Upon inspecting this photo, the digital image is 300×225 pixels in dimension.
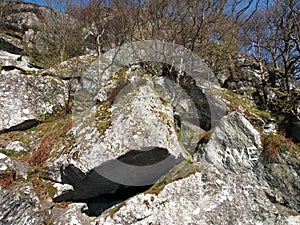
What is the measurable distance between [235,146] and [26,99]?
9.02m

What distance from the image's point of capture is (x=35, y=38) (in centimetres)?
2323

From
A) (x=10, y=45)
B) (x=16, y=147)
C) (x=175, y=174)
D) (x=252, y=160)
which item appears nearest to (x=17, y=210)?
(x=16, y=147)

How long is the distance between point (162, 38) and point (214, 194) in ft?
28.2

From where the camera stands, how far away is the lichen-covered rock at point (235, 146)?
884 centimetres

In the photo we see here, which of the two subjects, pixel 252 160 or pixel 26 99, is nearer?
pixel 252 160

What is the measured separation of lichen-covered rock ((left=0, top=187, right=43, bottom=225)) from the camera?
514cm

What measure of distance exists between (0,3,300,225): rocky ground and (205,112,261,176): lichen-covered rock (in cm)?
4

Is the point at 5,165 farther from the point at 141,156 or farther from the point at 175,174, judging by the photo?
the point at 175,174

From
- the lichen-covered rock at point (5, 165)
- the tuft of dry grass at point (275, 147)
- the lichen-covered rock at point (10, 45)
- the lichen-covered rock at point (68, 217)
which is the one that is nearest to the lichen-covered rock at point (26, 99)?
the lichen-covered rock at point (5, 165)

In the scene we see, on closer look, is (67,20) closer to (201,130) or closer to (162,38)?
(162,38)

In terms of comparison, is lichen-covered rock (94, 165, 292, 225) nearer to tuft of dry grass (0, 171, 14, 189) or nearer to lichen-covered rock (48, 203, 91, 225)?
lichen-covered rock (48, 203, 91, 225)

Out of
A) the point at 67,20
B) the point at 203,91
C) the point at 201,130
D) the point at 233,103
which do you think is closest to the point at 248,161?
the point at 201,130

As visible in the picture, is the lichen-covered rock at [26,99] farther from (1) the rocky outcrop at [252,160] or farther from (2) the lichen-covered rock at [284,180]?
(2) the lichen-covered rock at [284,180]

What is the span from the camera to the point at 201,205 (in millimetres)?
5426
